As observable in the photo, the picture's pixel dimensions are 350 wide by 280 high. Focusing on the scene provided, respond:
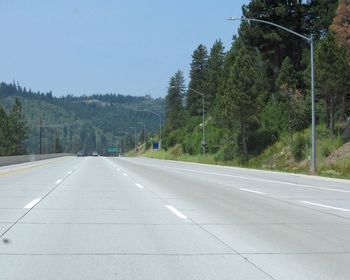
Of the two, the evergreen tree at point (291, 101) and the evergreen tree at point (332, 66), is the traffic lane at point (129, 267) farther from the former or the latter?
the evergreen tree at point (291, 101)

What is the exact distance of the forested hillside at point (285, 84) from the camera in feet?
144

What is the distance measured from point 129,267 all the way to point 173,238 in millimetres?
2635

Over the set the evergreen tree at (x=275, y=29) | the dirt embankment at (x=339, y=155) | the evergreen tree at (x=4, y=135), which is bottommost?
the dirt embankment at (x=339, y=155)

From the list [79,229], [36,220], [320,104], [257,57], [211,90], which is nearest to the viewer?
[79,229]

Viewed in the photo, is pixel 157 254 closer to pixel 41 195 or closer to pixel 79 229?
pixel 79 229

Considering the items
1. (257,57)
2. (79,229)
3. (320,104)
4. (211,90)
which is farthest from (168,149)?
(79,229)

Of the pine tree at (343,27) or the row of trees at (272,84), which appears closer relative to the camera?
the pine tree at (343,27)

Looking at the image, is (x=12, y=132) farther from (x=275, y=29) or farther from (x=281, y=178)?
(x=281, y=178)

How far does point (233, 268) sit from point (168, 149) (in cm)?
11086

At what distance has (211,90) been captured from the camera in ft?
354

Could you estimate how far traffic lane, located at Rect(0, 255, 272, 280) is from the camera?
762 centimetres

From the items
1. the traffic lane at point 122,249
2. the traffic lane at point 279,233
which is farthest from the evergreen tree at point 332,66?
the traffic lane at point 122,249

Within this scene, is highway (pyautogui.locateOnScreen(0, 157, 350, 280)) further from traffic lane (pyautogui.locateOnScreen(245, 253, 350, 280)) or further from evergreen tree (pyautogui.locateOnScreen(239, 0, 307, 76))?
evergreen tree (pyautogui.locateOnScreen(239, 0, 307, 76))

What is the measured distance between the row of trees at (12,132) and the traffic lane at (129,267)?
140m
